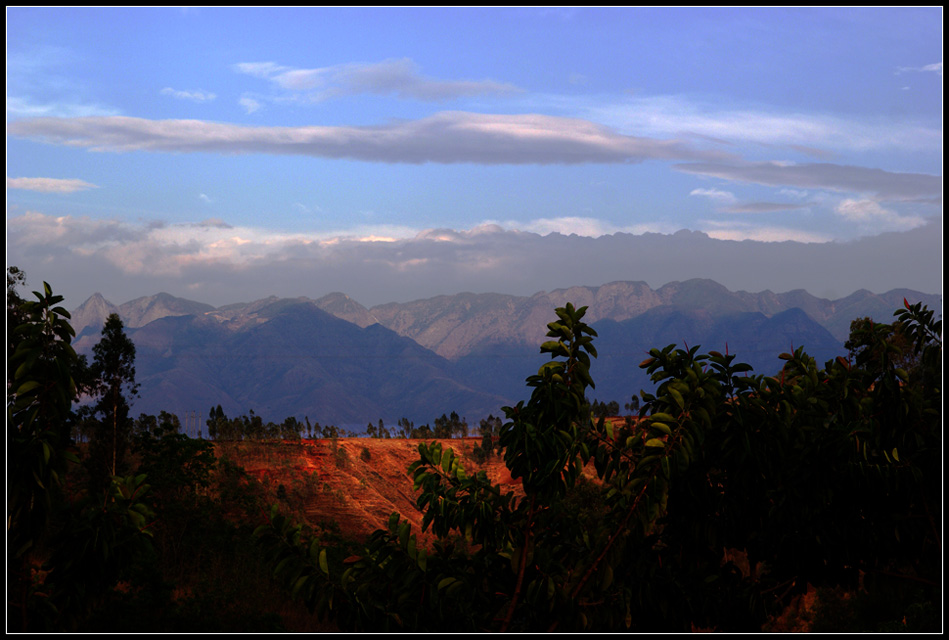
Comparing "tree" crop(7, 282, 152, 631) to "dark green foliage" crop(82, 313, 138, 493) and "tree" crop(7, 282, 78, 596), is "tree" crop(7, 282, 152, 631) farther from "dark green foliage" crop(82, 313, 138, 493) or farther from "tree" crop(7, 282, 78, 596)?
"dark green foliage" crop(82, 313, 138, 493)

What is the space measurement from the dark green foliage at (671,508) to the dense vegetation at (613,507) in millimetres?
33

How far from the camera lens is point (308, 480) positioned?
50438 mm

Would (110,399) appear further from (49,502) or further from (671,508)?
(671,508)

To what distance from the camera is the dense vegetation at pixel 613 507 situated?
411 inches

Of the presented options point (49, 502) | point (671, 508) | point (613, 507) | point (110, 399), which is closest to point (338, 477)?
point (110, 399)

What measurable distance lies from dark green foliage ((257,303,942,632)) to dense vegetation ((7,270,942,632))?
3cm

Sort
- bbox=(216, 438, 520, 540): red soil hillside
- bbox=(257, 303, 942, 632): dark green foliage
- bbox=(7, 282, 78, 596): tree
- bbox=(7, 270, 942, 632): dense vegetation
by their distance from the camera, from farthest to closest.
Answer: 1. bbox=(216, 438, 520, 540): red soil hillside
2. bbox=(257, 303, 942, 632): dark green foliage
3. bbox=(7, 270, 942, 632): dense vegetation
4. bbox=(7, 282, 78, 596): tree

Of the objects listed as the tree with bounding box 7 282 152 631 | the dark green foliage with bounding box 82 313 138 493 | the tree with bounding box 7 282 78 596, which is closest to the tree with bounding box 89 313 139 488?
the dark green foliage with bounding box 82 313 138 493

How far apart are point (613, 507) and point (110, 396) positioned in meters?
26.3

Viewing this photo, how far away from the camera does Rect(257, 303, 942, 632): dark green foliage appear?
36.6ft

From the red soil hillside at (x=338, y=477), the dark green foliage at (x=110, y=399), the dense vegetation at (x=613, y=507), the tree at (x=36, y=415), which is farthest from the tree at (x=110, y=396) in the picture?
the tree at (x=36, y=415)

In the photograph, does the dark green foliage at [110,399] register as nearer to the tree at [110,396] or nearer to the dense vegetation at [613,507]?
the tree at [110,396]

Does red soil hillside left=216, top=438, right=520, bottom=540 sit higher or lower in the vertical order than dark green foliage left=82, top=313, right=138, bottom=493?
lower

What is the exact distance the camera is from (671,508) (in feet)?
42.3
